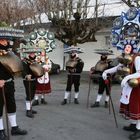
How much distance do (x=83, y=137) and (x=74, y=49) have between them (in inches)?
156

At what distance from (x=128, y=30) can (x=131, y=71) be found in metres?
0.93

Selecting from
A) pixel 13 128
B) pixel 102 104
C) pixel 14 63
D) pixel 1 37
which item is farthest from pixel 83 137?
pixel 102 104

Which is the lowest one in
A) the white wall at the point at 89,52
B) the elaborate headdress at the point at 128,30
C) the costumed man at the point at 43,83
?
the white wall at the point at 89,52

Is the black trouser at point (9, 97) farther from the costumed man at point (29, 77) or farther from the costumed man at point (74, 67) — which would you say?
the costumed man at point (74, 67)

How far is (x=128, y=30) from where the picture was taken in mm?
7234

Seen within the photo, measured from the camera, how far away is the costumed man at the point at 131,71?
21.5 feet

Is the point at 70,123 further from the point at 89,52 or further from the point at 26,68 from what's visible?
the point at 89,52

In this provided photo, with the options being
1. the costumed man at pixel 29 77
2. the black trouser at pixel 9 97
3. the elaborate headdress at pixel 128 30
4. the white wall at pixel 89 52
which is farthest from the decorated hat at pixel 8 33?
the white wall at pixel 89 52

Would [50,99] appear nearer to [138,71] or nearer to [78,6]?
[138,71]

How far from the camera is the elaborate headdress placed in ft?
22.9

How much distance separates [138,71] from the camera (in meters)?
6.50

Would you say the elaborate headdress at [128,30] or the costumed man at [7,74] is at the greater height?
the elaborate headdress at [128,30]

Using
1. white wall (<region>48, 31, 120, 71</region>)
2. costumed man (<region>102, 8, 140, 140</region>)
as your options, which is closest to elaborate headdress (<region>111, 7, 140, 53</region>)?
costumed man (<region>102, 8, 140, 140</region>)

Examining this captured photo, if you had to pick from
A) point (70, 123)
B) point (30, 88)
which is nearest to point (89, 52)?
point (30, 88)
